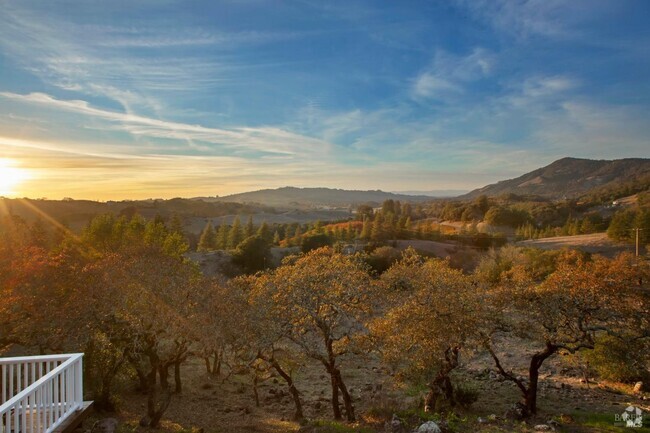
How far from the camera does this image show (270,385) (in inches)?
853

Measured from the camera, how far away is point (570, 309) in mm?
13836

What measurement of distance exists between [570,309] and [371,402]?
7.90 m

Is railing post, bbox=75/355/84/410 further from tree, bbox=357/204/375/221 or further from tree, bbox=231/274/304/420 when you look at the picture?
tree, bbox=357/204/375/221

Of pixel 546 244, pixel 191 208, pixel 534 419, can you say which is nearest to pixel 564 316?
pixel 534 419

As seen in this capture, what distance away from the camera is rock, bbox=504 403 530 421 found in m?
14.6

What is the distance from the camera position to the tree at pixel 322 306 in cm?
1352

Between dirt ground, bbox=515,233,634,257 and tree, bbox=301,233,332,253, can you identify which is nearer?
tree, bbox=301,233,332,253

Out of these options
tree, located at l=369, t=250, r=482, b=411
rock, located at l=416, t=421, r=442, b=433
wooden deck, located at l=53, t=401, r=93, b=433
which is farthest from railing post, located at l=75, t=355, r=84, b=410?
tree, located at l=369, t=250, r=482, b=411

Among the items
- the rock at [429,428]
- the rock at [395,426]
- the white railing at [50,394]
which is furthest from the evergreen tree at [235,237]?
the white railing at [50,394]

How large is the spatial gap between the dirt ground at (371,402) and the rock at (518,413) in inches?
12.1

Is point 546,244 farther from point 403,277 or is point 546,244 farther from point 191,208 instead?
point 191,208

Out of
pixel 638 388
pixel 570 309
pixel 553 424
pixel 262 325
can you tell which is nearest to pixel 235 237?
pixel 262 325

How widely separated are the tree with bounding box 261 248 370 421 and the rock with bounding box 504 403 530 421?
548cm

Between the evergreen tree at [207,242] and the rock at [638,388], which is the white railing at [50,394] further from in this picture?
the evergreen tree at [207,242]
